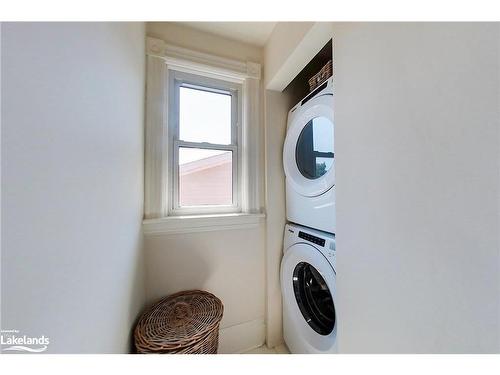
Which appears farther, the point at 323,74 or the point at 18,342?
the point at 323,74

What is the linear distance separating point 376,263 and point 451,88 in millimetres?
455

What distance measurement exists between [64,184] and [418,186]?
812mm

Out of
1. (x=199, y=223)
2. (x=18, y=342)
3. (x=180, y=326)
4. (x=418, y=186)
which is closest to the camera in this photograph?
(x=18, y=342)

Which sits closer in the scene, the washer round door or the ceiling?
the washer round door

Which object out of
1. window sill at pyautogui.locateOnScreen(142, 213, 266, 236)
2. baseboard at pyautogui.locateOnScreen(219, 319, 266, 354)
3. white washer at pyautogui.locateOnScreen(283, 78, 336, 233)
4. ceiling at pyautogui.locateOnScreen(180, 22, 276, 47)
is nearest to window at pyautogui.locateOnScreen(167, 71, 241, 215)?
window sill at pyautogui.locateOnScreen(142, 213, 266, 236)

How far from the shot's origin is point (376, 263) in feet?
1.70

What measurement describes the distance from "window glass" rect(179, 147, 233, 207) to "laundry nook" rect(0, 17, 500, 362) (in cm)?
1

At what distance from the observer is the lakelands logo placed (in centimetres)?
30

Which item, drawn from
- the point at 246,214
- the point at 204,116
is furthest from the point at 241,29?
the point at 246,214

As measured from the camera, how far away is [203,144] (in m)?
1.23

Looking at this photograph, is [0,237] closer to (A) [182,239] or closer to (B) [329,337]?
(A) [182,239]

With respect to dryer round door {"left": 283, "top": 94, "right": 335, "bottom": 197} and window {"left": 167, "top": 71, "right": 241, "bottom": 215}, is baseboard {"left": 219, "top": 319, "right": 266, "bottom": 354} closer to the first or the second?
window {"left": 167, "top": 71, "right": 241, "bottom": 215}

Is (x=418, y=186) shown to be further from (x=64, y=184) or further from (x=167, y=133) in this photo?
(x=167, y=133)
